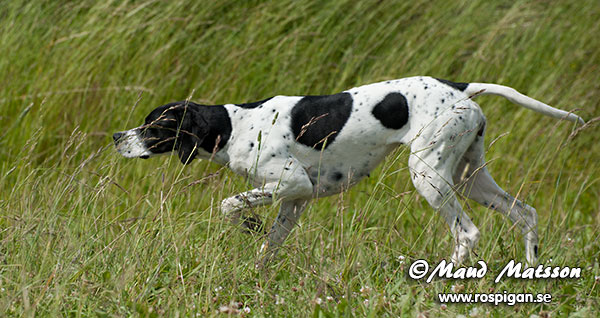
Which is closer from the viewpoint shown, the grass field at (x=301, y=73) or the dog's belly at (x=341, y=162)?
the dog's belly at (x=341, y=162)

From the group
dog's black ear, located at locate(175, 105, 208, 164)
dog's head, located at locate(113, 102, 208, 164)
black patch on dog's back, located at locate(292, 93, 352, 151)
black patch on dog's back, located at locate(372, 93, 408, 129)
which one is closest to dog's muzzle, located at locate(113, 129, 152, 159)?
dog's head, located at locate(113, 102, 208, 164)

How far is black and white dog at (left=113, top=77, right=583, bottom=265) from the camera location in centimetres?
409

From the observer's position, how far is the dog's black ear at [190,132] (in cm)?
418

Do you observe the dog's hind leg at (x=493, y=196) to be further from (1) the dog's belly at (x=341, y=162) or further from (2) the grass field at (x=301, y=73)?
(1) the dog's belly at (x=341, y=162)

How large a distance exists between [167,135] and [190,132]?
0.14 meters

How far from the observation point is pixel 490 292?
10.9 feet

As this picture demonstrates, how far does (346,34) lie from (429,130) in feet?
10.0

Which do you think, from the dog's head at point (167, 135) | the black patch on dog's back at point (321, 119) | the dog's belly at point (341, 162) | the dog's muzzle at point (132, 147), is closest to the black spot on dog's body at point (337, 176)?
the dog's belly at point (341, 162)

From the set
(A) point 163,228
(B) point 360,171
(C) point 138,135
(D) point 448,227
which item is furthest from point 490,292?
(C) point 138,135

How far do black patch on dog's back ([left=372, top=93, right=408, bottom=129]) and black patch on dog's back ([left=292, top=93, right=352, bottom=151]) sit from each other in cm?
17

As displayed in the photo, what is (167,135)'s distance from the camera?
4230 millimetres

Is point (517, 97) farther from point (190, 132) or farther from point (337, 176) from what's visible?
point (190, 132)

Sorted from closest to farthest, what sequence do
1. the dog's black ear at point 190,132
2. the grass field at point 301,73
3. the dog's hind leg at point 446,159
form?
the dog's hind leg at point 446,159 < the dog's black ear at point 190,132 < the grass field at point 301,73

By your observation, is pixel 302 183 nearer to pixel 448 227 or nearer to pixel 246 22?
pixel 448 227
